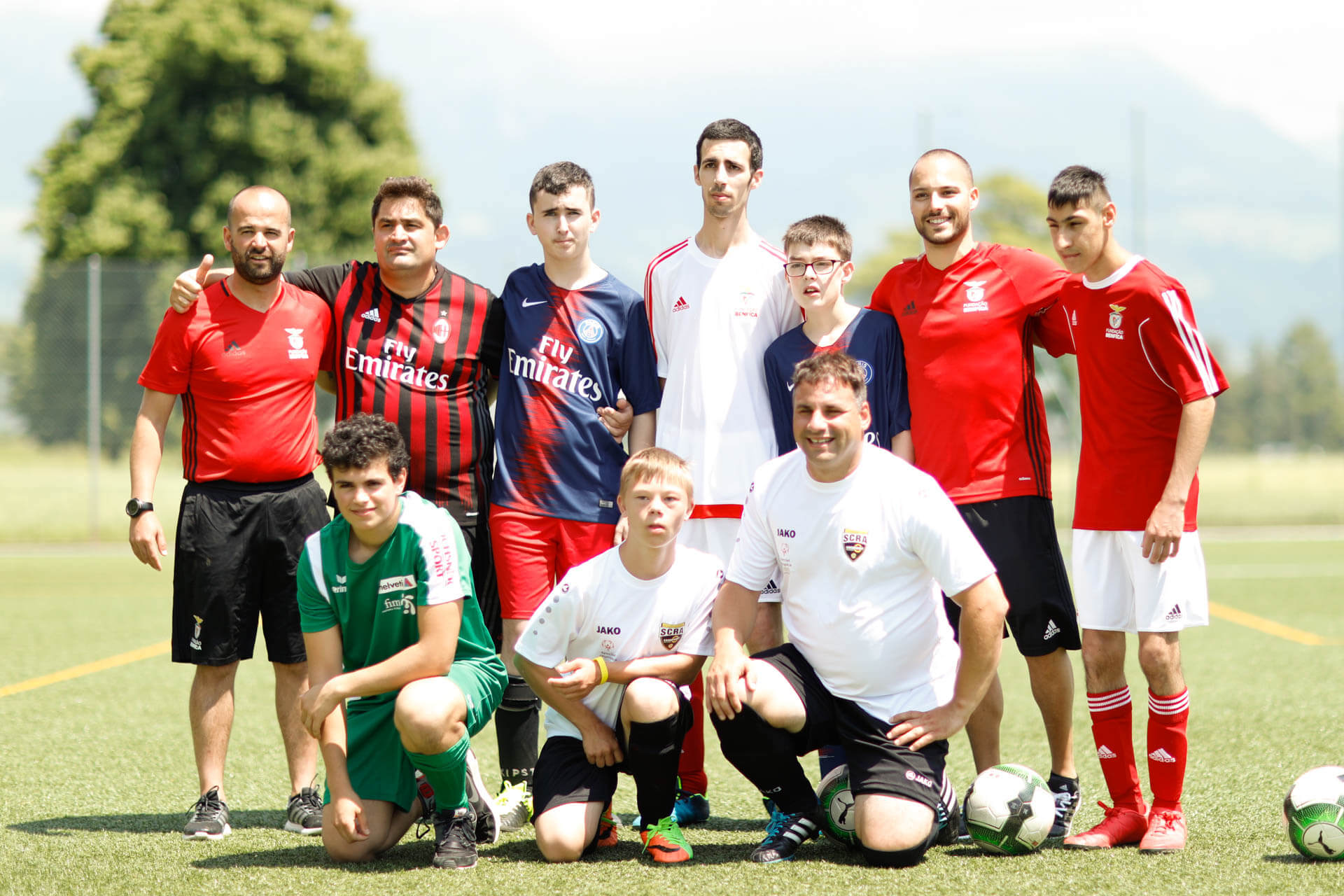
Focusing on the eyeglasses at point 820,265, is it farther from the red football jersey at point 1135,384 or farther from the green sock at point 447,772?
the green sock at point 447,772

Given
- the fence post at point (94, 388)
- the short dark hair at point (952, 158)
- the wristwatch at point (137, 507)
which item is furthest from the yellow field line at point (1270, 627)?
the fence post at point (94, 388)

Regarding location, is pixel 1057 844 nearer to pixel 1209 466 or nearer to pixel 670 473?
pixel 670 473

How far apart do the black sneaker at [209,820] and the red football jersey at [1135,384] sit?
303 cm

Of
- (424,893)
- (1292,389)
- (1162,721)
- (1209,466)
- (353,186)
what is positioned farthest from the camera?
(1292,389)

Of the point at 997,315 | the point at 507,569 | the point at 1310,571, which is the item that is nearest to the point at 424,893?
the point at 507,569

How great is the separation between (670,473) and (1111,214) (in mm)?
1683

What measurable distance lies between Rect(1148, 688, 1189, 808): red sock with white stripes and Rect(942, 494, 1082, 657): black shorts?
1.21 ft

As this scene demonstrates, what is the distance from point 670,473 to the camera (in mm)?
3910

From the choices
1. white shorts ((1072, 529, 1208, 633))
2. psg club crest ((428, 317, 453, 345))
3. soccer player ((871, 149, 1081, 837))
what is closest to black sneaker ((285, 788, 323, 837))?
psg club crest ((428, 317, 453, 345))

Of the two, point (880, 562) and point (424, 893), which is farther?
point (880, 562)

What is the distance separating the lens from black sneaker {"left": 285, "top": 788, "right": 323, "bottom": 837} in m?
4.23

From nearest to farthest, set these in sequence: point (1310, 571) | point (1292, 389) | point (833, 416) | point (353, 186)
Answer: point (833, 416), point (1310, 571), point (353, 186), point (1292, 389)

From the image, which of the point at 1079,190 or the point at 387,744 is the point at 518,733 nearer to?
the point at 387,744

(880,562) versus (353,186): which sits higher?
(353,186)
